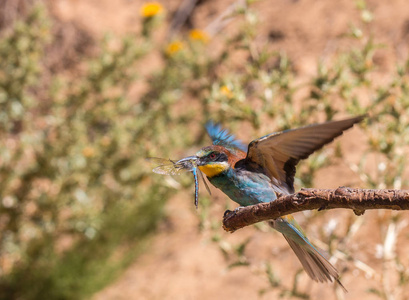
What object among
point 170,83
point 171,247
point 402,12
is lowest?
point 171,247

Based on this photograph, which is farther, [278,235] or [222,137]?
[278,235]

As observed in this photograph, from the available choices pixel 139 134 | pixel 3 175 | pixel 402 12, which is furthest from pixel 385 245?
pixel 402 12

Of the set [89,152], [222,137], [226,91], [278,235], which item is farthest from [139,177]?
[222,137]

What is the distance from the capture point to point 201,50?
13.1 ft

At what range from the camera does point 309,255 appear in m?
1.71

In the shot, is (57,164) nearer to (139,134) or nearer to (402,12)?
(139,134)

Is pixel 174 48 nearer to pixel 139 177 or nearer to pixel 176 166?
pixel 139 177

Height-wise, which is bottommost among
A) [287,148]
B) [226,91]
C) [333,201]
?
[333,201]

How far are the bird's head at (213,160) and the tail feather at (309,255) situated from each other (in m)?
0.23

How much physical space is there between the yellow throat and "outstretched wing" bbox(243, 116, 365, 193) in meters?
0.07

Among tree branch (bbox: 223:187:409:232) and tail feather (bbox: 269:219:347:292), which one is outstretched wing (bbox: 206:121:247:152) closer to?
tail feather (bbox: 269:219:347:292)

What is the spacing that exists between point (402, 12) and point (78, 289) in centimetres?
346

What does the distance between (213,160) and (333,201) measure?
1.71ft

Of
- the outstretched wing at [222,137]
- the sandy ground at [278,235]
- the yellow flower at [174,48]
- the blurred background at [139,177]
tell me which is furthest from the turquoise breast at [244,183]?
the yellow flower at [174,48]
